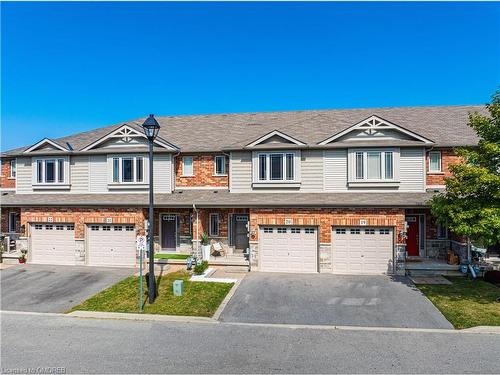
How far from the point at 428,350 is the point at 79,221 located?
662 inches

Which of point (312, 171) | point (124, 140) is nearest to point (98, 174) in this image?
point (124, 140)

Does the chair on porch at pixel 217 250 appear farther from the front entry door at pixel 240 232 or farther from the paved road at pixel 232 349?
the paved road at pixel 232 349

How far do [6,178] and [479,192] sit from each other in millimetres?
27314

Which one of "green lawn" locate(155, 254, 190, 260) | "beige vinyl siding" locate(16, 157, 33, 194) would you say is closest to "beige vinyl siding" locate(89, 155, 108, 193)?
"beige vinyl siding" locate(16, 157, 33, 194)

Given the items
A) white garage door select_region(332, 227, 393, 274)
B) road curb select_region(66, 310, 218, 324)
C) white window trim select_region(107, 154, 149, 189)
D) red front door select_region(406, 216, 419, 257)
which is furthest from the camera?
white window trim select_region(107, 154, 149, 189)

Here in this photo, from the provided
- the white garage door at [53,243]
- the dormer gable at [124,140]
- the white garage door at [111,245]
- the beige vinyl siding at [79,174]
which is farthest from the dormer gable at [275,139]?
the white garage door at [53,243]

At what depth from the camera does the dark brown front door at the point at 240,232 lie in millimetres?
17828

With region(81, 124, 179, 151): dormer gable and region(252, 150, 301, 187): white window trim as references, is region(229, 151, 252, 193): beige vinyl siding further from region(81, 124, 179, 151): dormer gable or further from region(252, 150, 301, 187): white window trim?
region(81, 124, 179, 151): dormer gable

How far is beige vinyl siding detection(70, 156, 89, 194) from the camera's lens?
18.7m

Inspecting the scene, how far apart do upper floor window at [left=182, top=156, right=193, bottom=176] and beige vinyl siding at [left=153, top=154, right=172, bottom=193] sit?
89 cm

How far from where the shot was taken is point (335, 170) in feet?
54.2

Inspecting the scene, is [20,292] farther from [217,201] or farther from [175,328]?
[217,201]

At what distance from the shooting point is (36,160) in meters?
19.1

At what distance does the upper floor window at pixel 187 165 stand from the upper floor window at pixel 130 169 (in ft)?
7.88
